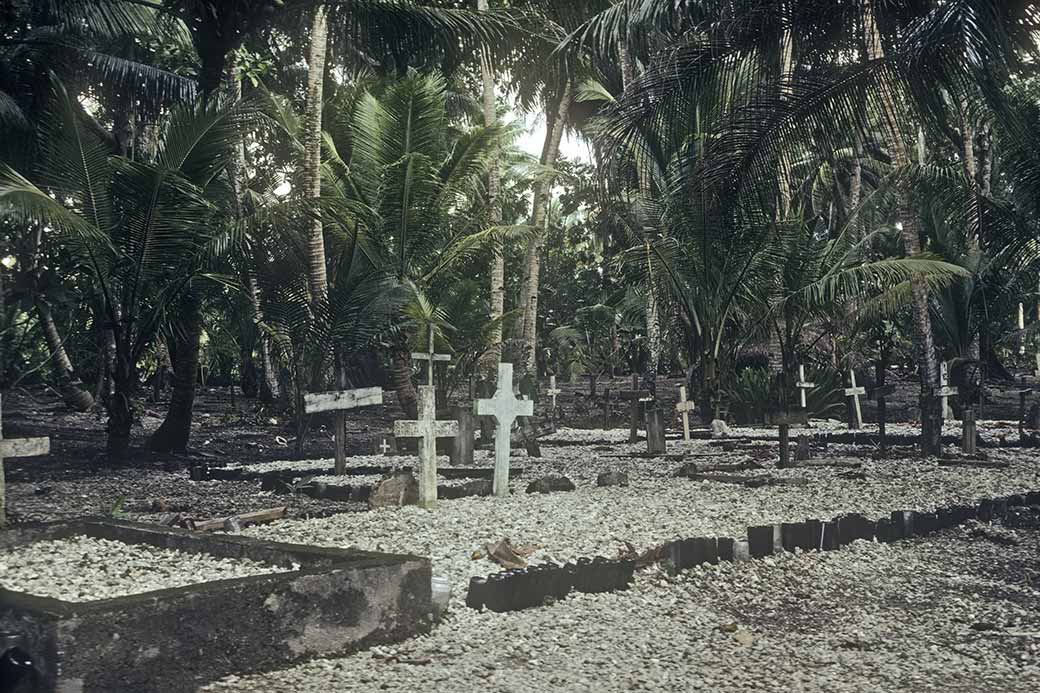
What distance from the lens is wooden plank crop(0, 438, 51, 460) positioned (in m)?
7.22

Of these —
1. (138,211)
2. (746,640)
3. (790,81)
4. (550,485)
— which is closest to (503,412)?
(550,485)

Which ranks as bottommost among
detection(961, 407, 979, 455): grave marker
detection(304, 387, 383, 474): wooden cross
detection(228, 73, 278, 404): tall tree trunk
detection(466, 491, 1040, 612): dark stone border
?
detection(466, 491, 1040, 612): dark stone border

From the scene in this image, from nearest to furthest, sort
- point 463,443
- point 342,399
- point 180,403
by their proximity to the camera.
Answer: point 342,399 < point 463,443 < point 180,403

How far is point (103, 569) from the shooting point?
6.29 meters

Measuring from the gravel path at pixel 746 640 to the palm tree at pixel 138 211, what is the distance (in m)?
8.01

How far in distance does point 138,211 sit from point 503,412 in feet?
17.5

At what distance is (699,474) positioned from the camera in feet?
40.2

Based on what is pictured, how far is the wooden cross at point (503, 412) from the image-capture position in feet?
32.6

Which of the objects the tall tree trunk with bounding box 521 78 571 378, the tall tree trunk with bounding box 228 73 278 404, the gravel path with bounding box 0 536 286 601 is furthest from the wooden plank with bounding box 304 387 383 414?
the tall tree trunk with bounding box 521 78 571 378

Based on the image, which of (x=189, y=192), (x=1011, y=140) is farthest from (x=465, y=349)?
(x=1011, y=140)

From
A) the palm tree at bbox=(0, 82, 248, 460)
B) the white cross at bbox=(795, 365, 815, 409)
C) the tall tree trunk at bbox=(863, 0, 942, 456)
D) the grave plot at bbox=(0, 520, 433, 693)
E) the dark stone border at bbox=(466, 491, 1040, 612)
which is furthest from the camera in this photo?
the white cross at bbox=(795, 365, 815, 409)

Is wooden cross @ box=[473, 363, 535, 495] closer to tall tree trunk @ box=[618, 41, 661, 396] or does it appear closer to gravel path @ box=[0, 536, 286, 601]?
gravel path @ box=[0, 536, 286, 601]

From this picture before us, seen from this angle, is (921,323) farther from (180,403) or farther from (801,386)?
(180,403)

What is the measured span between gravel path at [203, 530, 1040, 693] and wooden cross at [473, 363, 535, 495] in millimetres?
3182
